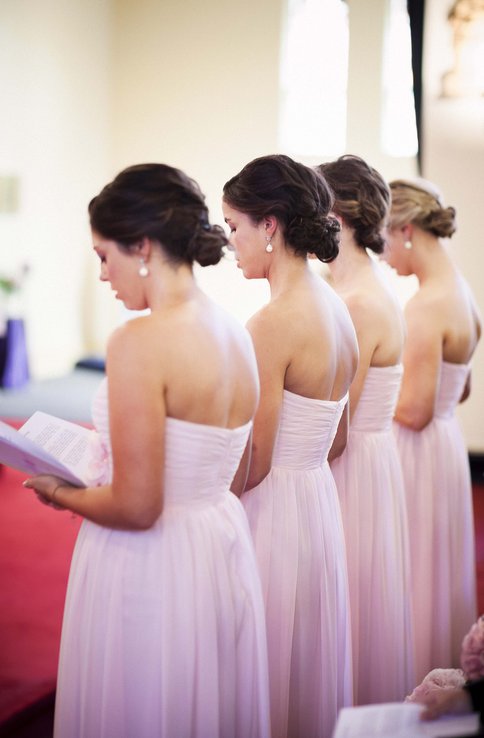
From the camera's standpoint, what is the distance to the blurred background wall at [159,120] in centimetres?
880

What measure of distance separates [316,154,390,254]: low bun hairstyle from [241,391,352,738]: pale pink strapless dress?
698 millimetres

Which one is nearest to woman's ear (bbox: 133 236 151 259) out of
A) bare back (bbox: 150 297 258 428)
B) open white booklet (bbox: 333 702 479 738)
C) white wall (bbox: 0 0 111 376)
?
bare back (bbox: 150 297 258 428)

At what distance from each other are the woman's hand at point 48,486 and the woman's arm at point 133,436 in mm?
114

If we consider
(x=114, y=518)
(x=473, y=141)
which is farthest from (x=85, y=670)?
Result: (x=473, y=141)

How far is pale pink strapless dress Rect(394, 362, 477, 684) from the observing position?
11.8ft

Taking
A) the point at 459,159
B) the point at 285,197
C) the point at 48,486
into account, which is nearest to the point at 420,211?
the point at 285,197

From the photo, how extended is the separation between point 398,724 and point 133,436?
0.74 meters

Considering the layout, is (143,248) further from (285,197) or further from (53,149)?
(53,149)

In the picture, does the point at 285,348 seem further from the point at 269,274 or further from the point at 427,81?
the point at 427,81

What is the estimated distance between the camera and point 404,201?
3521 mm

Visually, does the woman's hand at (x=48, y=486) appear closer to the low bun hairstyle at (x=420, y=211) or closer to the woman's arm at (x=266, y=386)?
the woman's arm at (x=266, y=386)

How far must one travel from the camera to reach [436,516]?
3650 millimetres

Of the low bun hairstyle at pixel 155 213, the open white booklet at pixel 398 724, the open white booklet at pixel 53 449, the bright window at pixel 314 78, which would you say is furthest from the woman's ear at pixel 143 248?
the bright window at pixel 314 78

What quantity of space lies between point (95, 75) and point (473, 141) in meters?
4.58
